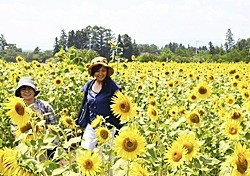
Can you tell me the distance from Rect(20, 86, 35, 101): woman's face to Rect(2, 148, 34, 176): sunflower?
2.32m

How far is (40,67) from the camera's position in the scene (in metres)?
7.70

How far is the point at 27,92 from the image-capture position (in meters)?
3.78

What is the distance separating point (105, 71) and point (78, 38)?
52746 mm

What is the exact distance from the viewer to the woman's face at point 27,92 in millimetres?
3768

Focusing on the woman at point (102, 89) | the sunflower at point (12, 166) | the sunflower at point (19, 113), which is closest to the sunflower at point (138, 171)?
the sunflower at point (12, 166)

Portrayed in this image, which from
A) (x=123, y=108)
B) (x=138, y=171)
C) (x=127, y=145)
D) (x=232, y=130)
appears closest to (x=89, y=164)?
(x=127, y=145)

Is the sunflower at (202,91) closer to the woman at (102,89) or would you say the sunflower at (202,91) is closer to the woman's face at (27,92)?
the woman at (102,89)

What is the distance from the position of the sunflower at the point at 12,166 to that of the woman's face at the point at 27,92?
2.32 m

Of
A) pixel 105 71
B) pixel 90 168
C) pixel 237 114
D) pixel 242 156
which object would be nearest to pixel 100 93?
pixel 105 71

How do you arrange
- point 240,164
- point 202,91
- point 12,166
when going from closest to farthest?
1. point 12,166
2. point 240,164
3. point 202,91

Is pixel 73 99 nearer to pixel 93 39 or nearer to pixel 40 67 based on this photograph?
pixel 40 67

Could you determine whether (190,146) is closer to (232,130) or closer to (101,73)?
(232,130)

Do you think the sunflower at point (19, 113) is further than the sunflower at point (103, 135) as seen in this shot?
No

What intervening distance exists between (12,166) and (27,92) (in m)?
2.36
